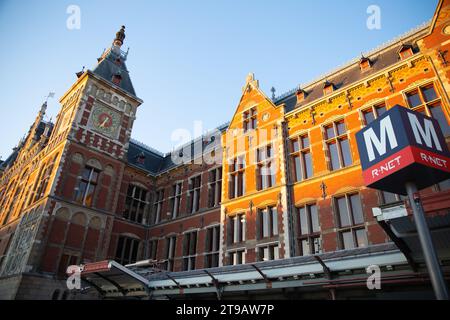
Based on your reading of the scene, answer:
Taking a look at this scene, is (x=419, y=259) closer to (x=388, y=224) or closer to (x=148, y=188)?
(x=388, y=224)

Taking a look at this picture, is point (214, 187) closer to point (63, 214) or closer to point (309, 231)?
point (309, 231)

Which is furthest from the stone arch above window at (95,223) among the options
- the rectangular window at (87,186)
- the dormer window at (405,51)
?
the dormer window at (405,51)

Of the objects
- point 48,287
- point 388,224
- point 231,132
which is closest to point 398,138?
point 388,224

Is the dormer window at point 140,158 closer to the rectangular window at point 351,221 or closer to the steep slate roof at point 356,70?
the steep slate roof at point 356,70

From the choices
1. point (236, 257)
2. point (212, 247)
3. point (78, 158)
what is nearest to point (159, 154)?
point (78, 158)

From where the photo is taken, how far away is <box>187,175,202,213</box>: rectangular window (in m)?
22.6

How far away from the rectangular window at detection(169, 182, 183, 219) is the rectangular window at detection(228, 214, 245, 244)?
22.9ft

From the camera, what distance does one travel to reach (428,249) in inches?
230

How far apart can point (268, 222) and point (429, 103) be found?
9124mm

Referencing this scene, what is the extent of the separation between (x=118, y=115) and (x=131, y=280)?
54.0ft

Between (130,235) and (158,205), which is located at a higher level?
(158,205)

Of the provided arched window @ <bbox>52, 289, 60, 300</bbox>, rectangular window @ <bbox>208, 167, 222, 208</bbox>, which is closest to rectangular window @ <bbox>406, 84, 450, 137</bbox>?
rectangular window @ <bbox>208, 167, 222, 208</bbox>

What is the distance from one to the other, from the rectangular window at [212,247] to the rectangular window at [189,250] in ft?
3.96

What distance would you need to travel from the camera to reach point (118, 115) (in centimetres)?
2666
